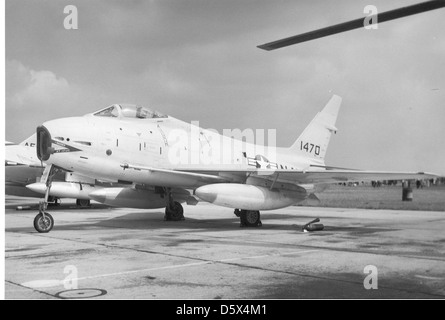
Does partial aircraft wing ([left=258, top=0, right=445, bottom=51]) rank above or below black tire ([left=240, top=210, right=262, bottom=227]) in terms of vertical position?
above

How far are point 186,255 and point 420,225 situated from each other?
9.22 m

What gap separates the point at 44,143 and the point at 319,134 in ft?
36.1

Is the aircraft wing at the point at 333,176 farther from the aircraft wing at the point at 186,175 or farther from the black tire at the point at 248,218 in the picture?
the aircraft wing at the point at 186,175

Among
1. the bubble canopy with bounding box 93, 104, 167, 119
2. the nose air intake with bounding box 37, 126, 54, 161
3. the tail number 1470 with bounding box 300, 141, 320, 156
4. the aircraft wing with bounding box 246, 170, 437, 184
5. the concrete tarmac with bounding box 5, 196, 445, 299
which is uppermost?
the bubble canopy with bounding box 93, 104, 167, 119

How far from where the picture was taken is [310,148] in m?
18.5

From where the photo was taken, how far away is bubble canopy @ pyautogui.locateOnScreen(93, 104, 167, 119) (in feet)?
41.7

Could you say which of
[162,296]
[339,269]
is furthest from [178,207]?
[162,296]

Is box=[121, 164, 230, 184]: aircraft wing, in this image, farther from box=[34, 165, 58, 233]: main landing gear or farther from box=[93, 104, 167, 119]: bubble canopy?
box=[34, 165, 58, 233]: main landing gear

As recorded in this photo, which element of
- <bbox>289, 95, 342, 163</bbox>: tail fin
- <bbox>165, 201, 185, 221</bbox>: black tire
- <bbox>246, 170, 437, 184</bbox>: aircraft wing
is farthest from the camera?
<bbox>289, 95, 342, 163</bbox>: tail fin

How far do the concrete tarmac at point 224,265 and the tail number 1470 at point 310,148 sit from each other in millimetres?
6918

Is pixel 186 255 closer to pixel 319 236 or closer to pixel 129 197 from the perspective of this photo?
pixel 319 236

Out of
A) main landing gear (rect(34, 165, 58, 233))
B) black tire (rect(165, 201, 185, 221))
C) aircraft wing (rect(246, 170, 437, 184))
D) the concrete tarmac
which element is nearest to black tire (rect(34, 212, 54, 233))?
main landing gear (rect(34, 165, 58, 233))

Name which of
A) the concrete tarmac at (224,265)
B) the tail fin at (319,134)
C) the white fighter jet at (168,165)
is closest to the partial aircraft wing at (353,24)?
the concrete tarmac at (224,265)

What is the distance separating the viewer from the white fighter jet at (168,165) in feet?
38.1
